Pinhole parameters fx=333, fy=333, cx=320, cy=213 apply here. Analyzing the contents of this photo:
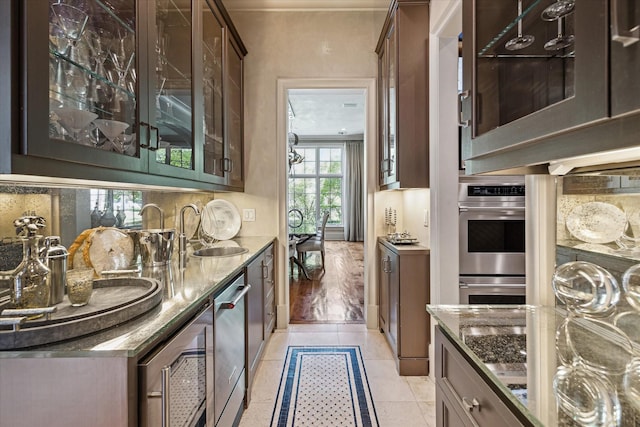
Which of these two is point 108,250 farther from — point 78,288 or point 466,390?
point 466,390

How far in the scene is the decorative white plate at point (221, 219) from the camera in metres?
2.92

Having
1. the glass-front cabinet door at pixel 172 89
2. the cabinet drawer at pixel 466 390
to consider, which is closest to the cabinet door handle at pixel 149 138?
the glass-front cabinet door at pixel 172 89

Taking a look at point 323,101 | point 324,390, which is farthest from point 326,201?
point 324,390

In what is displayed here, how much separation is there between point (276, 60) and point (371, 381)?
9.70 ft

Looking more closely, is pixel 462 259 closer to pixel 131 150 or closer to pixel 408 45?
pixel 408 45

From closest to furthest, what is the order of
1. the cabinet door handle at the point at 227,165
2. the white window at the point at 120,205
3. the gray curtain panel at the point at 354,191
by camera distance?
the white window at the point at 120,205
the cabinet door handle at the point at 227,165
the gray curtain panel at the point at 354,191

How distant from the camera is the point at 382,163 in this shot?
10.2ft

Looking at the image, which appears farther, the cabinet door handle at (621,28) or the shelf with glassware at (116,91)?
the shelf with glassware at (116,91)

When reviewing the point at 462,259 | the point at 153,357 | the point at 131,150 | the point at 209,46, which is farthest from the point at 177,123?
the point at 462,259

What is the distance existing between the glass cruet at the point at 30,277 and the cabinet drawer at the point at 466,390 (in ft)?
3.91

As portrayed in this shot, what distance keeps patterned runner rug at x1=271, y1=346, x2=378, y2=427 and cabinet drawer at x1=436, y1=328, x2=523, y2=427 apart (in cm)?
109

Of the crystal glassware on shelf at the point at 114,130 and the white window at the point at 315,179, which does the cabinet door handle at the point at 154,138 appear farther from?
the white window at the point at 315,179

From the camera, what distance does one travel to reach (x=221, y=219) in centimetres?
303

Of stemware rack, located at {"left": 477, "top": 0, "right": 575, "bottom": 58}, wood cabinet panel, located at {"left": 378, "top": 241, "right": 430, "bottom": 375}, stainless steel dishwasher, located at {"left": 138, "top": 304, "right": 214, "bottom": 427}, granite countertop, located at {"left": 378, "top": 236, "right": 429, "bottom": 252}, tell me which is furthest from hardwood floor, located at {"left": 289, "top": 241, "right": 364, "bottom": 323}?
stemware rack, located at {"left": 477, "top": 0, "right": 575, "bottom": 58}
